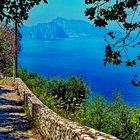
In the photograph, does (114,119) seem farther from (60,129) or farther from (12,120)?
(12,120)

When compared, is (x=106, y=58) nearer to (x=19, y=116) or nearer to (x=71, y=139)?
(x=71, y=139)

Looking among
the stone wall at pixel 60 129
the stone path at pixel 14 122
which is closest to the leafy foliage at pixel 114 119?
the stone wall at pixel 60 129

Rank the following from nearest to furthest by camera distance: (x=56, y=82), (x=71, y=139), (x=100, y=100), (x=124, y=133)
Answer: (x=71, y=139) < (x=124, y=133) < (x=100, y=100) < (x=56, y=82)

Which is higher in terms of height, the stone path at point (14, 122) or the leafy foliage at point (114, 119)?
the leafy foliage at point (114, 119)

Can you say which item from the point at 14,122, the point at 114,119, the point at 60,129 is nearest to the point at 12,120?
the point at 14,122

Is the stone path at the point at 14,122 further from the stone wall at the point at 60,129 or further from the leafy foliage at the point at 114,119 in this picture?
the leafy foliage at the point at 114,119

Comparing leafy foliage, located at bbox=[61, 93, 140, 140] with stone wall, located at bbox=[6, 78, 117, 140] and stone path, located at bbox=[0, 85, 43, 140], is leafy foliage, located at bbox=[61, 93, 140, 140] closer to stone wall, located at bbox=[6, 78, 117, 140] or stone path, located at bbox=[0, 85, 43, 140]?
stone wall, located at bbox=[6, 78, 117, 140]

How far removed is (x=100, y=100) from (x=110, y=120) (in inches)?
59.7

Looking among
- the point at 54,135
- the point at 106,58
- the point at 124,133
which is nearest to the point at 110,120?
the point at 124,133

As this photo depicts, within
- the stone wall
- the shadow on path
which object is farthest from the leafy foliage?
the shadow on path

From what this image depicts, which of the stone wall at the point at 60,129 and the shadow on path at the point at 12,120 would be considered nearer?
the stone wall at the point at 60,129

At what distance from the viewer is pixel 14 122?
805 inches

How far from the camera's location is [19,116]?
22.1 meters

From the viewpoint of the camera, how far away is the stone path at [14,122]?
16516 mm
